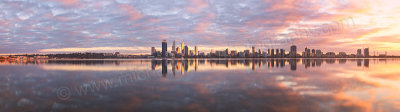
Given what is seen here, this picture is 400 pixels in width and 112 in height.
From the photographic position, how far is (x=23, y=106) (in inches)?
444

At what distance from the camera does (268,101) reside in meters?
12.3

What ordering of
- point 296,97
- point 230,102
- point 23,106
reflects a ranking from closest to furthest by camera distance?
point 23,106 → point 230,102 → point 296,97

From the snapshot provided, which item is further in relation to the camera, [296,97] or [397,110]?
[296,97]

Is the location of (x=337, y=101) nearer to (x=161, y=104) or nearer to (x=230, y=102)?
(x=230, y=102)

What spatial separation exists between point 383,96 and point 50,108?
1979cm

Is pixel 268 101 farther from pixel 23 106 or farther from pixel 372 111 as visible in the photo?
pixel 23 106

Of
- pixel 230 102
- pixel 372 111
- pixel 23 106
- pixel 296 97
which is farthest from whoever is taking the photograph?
pixel 296 97

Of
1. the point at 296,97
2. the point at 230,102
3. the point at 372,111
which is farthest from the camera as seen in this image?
the point at 296,97

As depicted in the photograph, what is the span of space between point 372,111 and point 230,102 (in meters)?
6.83

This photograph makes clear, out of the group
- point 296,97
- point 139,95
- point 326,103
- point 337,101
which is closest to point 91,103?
point 139,95

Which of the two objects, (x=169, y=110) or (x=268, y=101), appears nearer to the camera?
(x=169, y=110)

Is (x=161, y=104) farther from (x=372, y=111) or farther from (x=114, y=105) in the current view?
(x=372, y=111)

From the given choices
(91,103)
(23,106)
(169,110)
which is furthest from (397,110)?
(23,106)

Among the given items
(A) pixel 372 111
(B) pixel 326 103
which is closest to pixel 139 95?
(B) pixel 326 103
